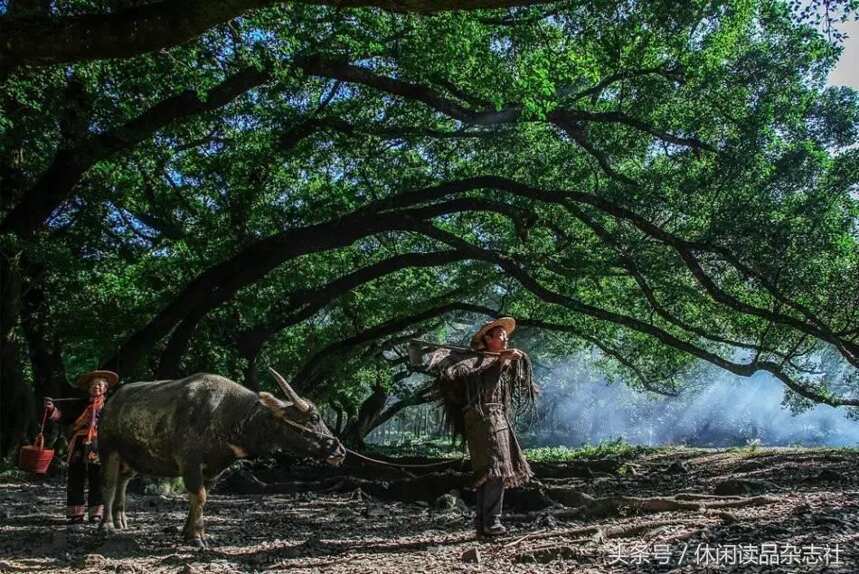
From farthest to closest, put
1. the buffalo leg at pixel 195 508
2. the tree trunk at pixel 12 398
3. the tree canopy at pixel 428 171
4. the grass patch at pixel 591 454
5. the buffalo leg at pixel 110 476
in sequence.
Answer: the grass patch at pixel 591 454 < the tree trunk at pixel 12 398 < the tree canopy at pixel 428 171 < the buffalo leg at pixel 110 476 < the buffalo leg at pixel 195 508

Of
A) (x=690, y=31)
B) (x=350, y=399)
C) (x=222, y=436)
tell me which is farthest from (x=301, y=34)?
(x=350, y=399)

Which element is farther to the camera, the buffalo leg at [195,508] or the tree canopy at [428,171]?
the tree canopy at [428,171]

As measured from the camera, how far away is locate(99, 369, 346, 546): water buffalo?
7.97 m

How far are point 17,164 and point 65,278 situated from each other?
223 cm

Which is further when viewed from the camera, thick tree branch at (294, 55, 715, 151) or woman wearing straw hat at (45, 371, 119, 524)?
thick tree branch at (294, 55, 715, 151)

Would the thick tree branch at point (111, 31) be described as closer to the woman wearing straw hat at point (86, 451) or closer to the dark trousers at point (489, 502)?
the dark trousers at point (489, 502)

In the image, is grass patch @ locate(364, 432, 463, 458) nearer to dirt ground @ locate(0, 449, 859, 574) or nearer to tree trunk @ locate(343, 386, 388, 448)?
tree trunk @ locate(343, 386, 388, 448)

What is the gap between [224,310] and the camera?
55.3 feet

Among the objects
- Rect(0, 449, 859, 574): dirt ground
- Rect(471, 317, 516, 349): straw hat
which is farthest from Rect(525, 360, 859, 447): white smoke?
Rect(471, 317, 516, 349): straw hat

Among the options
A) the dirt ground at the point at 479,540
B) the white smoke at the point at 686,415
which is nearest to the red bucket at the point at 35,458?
the dirt ground at the point at 479,540

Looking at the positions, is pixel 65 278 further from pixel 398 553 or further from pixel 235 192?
pixel 398 553

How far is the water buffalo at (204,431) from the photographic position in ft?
26.2

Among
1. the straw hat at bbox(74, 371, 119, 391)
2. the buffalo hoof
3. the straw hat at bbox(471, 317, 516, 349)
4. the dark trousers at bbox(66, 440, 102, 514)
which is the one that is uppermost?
the straw hat at bbox(471, 317, 516, 349)

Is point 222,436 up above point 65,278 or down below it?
below
